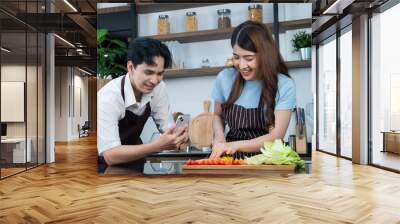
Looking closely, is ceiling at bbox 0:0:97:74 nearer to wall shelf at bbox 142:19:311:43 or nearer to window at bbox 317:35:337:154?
wall shelf at bbox 142:19:311:43

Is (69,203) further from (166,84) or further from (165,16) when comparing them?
(165,16)

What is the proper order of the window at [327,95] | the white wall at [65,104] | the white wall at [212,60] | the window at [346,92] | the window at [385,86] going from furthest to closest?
1. the white wall at [65,104]
2. the window at [327,95]
3. the window at [346,92]
4. the window at [385,86]
5. the white wall at [212,60]

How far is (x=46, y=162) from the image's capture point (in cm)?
816

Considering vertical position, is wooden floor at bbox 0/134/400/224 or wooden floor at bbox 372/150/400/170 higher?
wooden floor at bbox 372/150/400/170

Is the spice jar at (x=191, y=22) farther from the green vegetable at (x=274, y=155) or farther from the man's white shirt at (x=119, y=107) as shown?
the green vegetable at (x=274, y=155)

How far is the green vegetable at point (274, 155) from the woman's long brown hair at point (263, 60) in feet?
0.82

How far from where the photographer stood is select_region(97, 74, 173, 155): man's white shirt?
5996mm

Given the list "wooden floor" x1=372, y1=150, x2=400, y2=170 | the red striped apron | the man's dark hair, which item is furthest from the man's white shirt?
"wooden floor" x1=372, y1=150, x2=400, y2=170

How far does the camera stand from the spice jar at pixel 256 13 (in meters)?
6.05

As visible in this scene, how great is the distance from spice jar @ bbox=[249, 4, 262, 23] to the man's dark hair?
1.22m

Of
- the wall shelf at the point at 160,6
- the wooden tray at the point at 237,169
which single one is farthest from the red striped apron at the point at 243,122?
the wall shelf at the point at 160,6

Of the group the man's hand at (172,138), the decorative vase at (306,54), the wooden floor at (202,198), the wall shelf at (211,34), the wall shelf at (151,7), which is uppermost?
the wall shelf at (151,7)

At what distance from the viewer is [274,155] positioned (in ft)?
19.6

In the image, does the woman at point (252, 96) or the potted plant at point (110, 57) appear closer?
the woman at point (252, 96)
